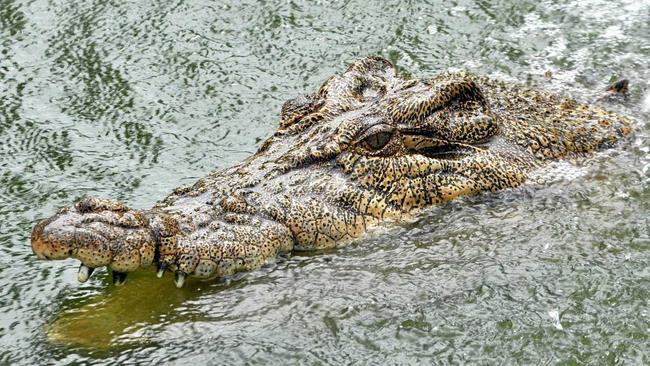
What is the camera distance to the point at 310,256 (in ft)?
22.4

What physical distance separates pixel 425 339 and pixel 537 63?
16.2 feet

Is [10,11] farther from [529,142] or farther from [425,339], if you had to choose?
[425,339]

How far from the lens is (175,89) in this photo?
402 inches

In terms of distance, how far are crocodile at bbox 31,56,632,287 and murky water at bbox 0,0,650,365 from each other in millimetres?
198

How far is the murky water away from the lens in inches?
239

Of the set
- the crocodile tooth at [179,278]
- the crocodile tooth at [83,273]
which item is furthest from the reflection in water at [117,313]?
the crocodile tooth at [83,273]

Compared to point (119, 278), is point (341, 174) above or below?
above

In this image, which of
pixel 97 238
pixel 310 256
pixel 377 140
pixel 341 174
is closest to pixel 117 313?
pixel 97 238

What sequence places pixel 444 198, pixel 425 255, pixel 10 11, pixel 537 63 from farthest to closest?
pixel 10 11
pixel 537 63
pixel 444 198
pixel 425 255

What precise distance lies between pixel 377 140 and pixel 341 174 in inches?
16.4

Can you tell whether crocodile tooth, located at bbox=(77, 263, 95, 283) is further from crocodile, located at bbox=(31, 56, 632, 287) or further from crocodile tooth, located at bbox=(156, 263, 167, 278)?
crocodile tooth, located at bbox=(156, 263, 167, 278)

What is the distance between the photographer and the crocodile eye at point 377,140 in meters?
7.32

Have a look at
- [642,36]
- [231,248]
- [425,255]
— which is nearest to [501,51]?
[642,36]

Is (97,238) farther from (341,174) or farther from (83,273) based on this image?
(341,174)
